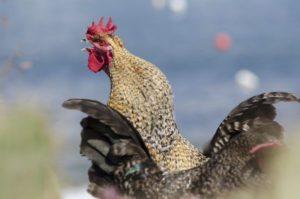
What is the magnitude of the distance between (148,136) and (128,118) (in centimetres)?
16

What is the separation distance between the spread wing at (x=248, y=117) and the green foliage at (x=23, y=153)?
2.40 m

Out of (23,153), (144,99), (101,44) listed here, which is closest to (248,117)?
(144,99)

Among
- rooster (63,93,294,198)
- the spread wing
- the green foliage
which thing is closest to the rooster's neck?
rooster (63,93,294,198)

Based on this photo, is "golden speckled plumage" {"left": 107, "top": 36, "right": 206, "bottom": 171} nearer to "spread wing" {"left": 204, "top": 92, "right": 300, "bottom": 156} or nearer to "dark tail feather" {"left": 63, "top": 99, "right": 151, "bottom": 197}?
"dark tail feather" {"left": 63, "top": 99, "right": 151, "bottom": 197}

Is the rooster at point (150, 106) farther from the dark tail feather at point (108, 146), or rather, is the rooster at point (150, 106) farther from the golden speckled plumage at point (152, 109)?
the dark tail feather at point (108, 146)

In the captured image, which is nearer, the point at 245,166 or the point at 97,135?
the point at 245,166

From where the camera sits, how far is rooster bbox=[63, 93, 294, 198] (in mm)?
3225

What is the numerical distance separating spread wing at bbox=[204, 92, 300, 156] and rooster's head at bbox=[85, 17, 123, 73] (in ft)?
3.12

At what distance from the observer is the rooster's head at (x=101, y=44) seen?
14.3ft

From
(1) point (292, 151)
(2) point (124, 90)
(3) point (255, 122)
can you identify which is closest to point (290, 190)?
(1) point (292, 151)

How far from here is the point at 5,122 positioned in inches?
48.7

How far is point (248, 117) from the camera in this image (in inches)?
146

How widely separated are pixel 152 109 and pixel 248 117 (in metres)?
0.66

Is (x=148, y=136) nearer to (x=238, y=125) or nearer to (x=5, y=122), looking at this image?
(x=238, y=125)
